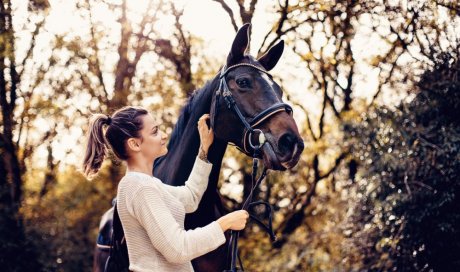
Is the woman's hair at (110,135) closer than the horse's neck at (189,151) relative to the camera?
Yes

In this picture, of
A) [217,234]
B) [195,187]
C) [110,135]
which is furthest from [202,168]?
[217,234]

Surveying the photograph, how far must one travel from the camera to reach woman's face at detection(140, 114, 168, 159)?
2709 mm

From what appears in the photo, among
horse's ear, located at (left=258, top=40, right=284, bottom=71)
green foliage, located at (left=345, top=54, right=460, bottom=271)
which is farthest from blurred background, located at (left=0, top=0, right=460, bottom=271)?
horse's ear, located at (left=258, top=40, right=284, bottom=71)

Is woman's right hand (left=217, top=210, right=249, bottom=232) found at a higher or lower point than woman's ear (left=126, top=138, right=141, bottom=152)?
lower

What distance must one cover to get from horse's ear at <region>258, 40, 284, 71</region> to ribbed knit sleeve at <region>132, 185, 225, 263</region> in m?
1.62

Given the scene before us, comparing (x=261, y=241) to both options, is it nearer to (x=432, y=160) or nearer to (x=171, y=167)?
(x=432, y=160)

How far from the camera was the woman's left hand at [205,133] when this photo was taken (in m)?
3.44

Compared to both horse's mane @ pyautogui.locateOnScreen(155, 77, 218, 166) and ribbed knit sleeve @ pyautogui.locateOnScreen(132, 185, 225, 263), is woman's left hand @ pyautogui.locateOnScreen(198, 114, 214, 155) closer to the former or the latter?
horse's mane @ pyautogui.locateOnScreen(155, 77, 218, 166)

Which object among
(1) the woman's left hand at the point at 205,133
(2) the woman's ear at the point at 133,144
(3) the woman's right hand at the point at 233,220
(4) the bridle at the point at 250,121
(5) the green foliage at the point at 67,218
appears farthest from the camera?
(5) the green foliage at the point at 67,218

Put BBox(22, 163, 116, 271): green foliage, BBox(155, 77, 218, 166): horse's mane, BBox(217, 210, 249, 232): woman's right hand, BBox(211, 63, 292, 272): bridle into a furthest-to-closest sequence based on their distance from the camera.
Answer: BBox(22, 163, 116, 271): green foliage
BBox(155, 77, 218, 166): horse's mane
BBox(211, 63, 292, 272): bridle
BBox(217, 210, 249, 232): woman's right hand

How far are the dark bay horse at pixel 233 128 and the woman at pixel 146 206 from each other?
641 millimetres

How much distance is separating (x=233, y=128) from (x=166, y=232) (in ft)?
3.71

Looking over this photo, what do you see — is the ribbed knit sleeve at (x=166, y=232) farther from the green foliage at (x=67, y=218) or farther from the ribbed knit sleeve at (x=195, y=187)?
the green foliage at (x=67, y=218)

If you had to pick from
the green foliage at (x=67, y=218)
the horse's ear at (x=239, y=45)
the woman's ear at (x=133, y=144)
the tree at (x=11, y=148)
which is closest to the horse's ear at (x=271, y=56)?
the horse's ear at (x=239, y=45)
